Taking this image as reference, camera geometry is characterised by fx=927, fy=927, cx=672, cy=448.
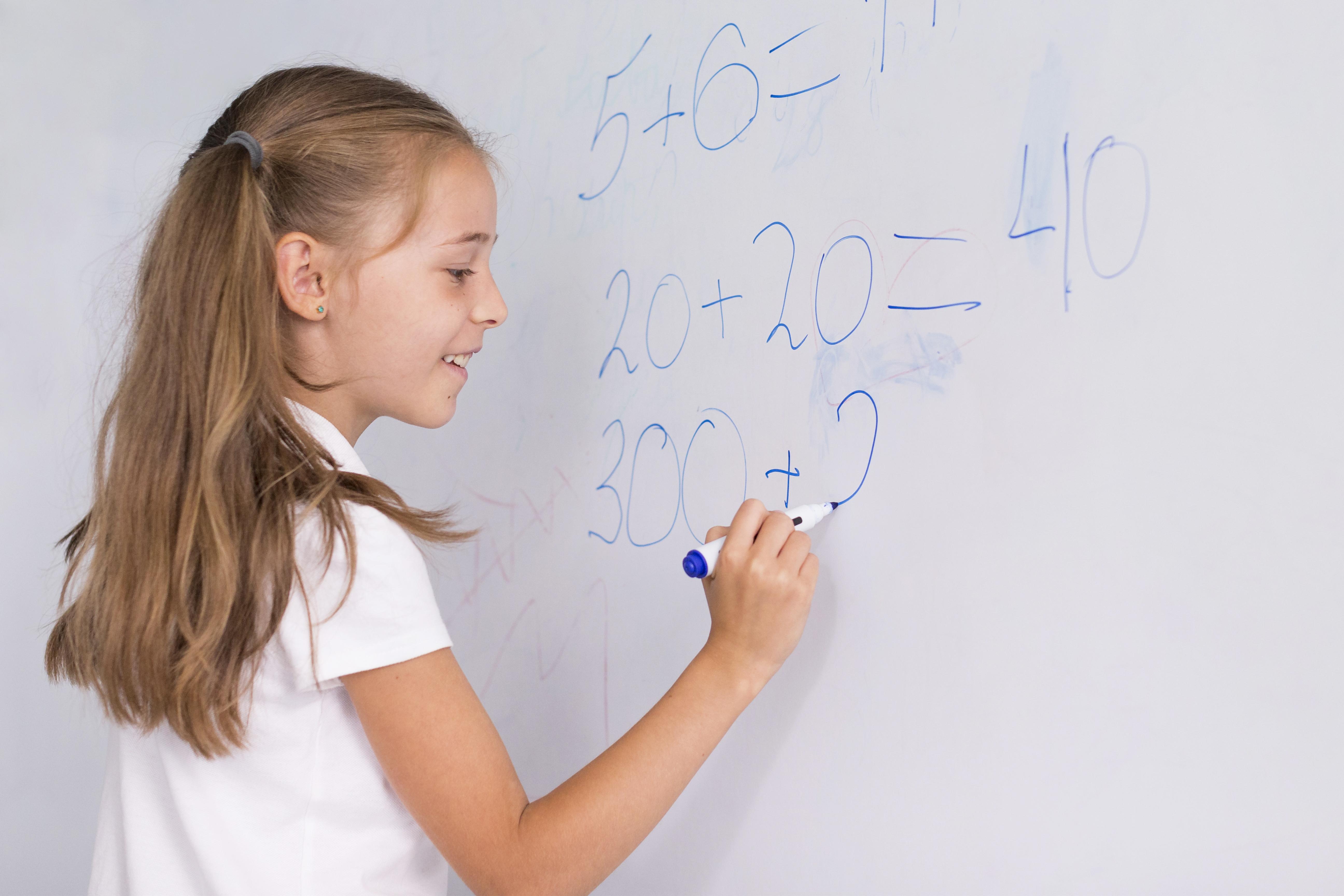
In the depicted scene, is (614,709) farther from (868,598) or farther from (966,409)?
(966,409)

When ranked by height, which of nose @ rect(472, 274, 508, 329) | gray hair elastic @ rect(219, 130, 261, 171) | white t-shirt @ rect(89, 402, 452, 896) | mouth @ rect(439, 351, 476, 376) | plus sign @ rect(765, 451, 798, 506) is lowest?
white t-shirt @ rect(89, 402, 452, 896)

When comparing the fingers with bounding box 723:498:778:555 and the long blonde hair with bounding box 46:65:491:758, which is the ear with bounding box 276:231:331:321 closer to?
the long blonde hair with bounding box 46:65:491:758

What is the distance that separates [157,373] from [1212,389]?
0.56 m

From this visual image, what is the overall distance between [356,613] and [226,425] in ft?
0.42

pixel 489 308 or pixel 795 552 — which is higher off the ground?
pixel 489 308

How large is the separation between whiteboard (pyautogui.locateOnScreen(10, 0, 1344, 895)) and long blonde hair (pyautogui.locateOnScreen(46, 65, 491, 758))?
0.17 metres

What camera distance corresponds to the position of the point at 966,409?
1.69ft

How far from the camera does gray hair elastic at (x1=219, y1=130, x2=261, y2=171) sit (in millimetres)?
556

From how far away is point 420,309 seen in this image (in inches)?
22.7

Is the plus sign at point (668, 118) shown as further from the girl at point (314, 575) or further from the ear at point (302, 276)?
the ear at point (302, 276)

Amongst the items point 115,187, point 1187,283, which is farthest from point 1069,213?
point 115,187

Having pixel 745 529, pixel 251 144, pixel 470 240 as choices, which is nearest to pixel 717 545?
pixel 745 529

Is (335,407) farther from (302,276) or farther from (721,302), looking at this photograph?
(721,302)

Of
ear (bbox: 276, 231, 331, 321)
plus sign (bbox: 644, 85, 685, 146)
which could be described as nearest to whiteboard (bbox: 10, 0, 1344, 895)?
plus sign (bbox: 644, 85, 685, 146)
